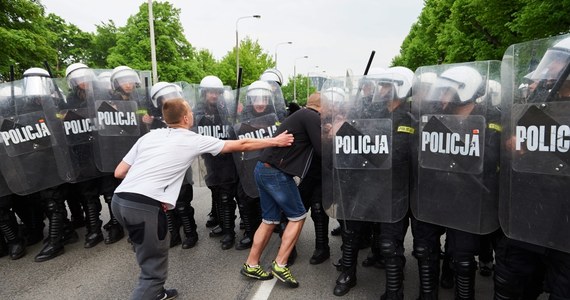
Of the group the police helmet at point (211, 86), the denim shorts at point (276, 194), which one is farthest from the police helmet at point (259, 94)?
the denim shorts at point (276, 194)

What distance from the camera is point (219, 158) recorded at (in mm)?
4246

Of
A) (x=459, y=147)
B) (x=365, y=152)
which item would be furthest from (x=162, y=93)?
(x=459, y=147)

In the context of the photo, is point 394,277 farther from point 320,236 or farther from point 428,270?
point 320,236

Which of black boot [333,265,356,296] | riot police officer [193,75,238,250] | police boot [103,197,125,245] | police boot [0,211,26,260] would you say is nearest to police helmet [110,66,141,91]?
riot police officer [193,75,238,250]

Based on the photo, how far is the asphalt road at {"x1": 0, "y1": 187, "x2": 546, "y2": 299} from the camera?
3.21 meters

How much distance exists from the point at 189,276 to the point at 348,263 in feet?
5.01

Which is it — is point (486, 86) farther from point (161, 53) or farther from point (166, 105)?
point (161, 53)

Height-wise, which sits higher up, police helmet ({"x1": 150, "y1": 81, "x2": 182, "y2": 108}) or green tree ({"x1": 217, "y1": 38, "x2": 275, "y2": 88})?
green tree ({"x1": 217, "y1": 38, "x2": 275, "y2": 88})

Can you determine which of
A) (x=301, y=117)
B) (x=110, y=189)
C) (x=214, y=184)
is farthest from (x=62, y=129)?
(x=301, y=117)

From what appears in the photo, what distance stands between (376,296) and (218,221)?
2583 millimetres

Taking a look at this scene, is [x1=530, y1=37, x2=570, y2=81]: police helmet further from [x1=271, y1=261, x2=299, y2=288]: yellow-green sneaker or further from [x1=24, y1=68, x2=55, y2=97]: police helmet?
[x1=24, y1=68, x2=55, y2=97]: police helmet

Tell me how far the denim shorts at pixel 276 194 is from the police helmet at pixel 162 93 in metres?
1.57

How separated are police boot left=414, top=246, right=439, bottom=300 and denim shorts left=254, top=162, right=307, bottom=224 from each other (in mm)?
1069

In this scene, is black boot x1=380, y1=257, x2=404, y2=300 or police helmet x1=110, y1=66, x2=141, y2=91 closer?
black boot x1=380, y1=257, x2=404, y2=300
